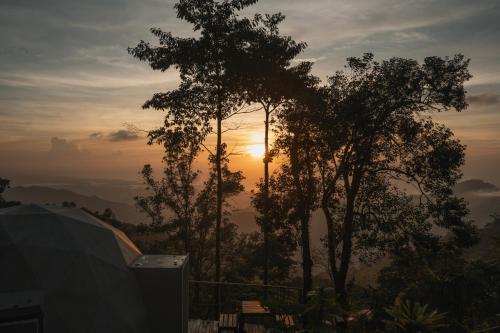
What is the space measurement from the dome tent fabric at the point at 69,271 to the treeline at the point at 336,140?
29.6ft

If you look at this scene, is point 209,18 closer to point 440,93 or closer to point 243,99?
point 243,99

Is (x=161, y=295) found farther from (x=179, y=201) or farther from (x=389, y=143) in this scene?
(x=179, y=201)

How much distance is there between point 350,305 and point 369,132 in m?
13.2

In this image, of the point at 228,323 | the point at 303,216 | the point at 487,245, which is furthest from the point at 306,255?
the point at 487,245

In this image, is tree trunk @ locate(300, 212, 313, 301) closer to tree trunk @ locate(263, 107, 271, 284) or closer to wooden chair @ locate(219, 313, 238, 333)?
tree trunk @ locate(263, 107, 271, 284)

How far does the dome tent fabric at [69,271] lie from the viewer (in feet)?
28.2

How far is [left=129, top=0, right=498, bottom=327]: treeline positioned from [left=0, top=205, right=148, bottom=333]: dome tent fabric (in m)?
9.03

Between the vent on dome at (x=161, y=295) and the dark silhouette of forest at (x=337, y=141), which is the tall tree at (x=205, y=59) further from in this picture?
the vent on dome at (x=161, y=295)

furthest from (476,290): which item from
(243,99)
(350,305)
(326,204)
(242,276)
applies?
(242,276)

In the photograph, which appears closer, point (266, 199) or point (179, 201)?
point (266, 199)

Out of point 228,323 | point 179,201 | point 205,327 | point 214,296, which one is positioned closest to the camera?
point 228,323

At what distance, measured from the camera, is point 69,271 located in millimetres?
8984

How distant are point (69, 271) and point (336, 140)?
13.5 meters

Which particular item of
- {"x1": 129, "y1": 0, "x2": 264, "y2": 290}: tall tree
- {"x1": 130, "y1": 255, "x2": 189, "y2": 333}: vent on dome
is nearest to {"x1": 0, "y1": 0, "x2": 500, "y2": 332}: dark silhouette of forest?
{"x1": 129, "y1": 0, "x2": 264, "y2": 290}: tall tree
